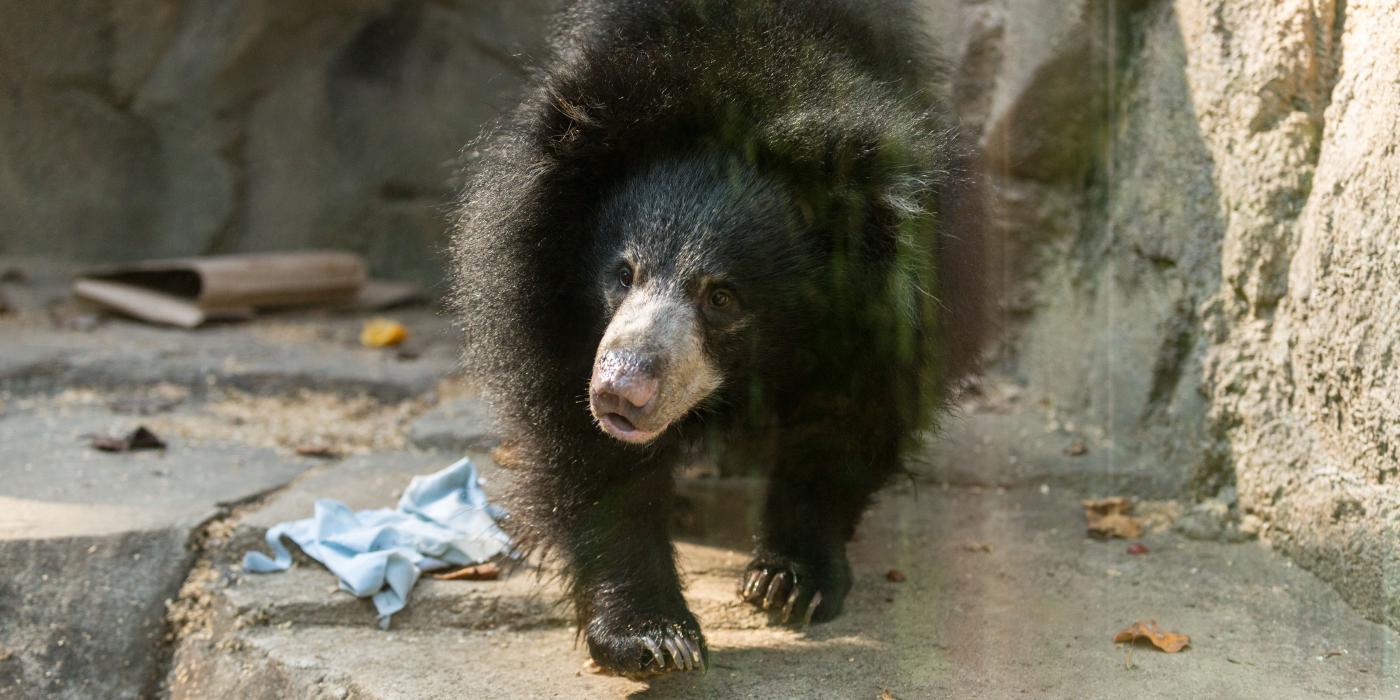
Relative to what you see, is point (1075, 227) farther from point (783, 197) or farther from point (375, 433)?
point (375, 433)

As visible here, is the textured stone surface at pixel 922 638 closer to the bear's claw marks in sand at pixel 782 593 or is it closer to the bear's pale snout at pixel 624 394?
the bear's claw marks in sand at pixel 782 593

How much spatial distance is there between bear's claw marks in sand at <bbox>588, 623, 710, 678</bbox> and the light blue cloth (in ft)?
1.61

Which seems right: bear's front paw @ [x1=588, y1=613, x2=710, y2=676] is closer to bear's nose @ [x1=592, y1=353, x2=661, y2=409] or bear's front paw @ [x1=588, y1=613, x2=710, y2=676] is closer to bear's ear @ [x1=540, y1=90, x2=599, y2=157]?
bear's nose @ [x1=592, y1=353, x2=661, y2=409]

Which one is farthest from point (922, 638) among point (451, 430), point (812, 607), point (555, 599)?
point (451, 430)

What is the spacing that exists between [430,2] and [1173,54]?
3256 mm

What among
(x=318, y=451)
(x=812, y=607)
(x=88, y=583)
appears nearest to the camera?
(x=812, y=607)

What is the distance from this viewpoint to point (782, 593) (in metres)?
2.67

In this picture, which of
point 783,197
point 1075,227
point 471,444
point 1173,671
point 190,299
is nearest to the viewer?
point 1173,671

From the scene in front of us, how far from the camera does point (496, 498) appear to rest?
9.15 feet

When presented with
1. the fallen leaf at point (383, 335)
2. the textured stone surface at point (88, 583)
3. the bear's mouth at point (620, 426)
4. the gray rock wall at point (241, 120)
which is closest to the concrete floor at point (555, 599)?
the textured stone surface at point (88, 583)

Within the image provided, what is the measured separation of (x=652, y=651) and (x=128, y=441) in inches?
75.1

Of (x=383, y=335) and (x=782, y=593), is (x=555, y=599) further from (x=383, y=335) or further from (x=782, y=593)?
(x=383, y=335)

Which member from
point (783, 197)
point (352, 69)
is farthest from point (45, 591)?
point (352, 69)

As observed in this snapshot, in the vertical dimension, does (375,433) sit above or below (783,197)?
below
